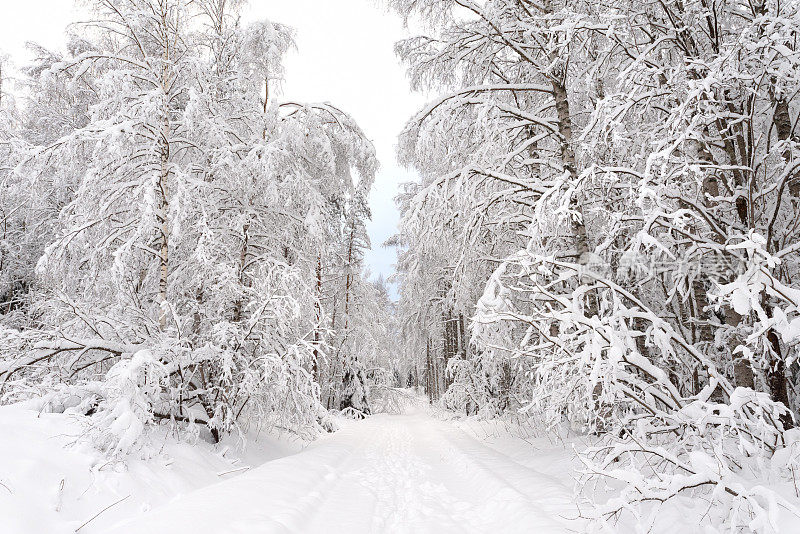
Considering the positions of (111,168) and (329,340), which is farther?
(329,340)

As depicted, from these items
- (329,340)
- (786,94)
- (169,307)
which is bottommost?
(329,340)

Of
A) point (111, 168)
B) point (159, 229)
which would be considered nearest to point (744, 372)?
point (159, 229)

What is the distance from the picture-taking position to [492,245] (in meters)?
7.53

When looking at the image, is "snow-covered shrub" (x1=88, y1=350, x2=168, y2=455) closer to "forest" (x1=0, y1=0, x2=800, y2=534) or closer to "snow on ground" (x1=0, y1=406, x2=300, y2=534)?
"forest" (x1=0, y1=0, x2=800, y2=534)

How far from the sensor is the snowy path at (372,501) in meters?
3.34

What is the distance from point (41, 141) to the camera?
12.5m

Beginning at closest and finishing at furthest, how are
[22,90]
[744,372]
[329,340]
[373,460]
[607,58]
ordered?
[744,372] < [607,58] < [373,460] < [22,90] < [329,340]

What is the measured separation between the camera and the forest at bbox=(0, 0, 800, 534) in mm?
3213

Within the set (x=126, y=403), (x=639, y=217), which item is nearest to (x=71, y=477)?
(x=126, y=403)

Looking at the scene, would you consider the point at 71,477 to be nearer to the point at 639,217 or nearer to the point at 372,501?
the point at 372,501

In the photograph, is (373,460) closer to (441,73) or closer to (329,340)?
(441,73)

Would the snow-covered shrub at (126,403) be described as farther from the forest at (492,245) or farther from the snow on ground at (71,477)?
the snow on ground at (71,477)

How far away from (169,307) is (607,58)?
24.9 feet

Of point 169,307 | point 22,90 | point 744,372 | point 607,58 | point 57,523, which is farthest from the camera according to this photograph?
point 22,90
